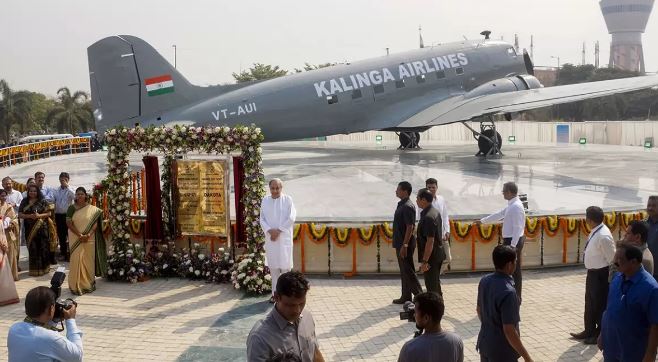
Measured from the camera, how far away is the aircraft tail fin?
798 inches

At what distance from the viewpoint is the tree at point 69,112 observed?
2478 inches

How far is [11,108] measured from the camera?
61.7 metres

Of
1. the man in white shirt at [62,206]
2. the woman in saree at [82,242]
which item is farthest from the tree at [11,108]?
the woman in saree at [82,242]

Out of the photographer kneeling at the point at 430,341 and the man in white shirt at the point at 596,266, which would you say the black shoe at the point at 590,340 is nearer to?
the man in white shirt at the point at 596,266

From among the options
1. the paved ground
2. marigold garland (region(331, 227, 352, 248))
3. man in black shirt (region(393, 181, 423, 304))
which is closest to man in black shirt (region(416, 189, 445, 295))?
man in black shirt (region(393, 181, 423, 304))

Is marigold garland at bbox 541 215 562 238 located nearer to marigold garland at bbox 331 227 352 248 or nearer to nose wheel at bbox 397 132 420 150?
marigold garland at bbox 331 227 352 248

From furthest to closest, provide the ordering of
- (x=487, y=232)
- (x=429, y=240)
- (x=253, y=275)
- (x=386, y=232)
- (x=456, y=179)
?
(x=456, y=179) < (x=487, y=232) < (x=386, y=232) < (x=253, y=275) < (x=429, y=240)

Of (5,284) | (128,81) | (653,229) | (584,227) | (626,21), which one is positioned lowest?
(5,284)

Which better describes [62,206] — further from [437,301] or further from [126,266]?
[437,301]

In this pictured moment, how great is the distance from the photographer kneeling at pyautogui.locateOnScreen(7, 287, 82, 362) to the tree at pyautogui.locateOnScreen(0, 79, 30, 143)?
219 ft

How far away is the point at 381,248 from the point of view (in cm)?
1017

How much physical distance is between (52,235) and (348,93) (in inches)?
604

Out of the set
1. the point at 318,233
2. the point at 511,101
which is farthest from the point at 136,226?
A: the point at 511,101

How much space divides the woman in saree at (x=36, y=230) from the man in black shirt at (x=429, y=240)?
709 centimetres
